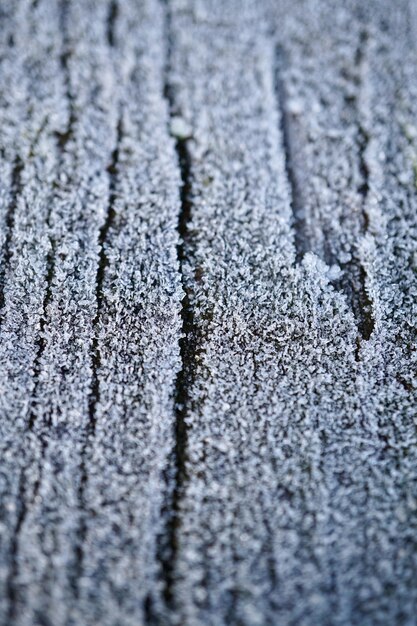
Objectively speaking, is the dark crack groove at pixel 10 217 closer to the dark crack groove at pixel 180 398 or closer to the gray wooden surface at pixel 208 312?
the gray wooden surface at pixel 208 312

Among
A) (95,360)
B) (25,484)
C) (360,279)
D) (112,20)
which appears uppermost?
(112,20)

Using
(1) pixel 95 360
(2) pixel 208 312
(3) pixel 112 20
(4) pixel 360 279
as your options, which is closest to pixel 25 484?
(1) pixel 95 360

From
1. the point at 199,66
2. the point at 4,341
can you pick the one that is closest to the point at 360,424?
the point at 4,341

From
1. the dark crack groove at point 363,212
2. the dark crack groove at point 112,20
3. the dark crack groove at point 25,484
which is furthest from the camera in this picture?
the dark crack groove at point 112,20

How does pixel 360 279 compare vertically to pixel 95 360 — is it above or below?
above

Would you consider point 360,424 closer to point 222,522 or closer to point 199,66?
point 222,522

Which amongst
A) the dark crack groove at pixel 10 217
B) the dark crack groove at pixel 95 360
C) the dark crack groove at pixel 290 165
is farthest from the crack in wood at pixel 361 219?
the dark crack groove at pixel 10 217

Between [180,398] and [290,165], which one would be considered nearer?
[180,398]

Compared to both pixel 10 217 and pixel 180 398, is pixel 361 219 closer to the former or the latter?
pixel 180 398
